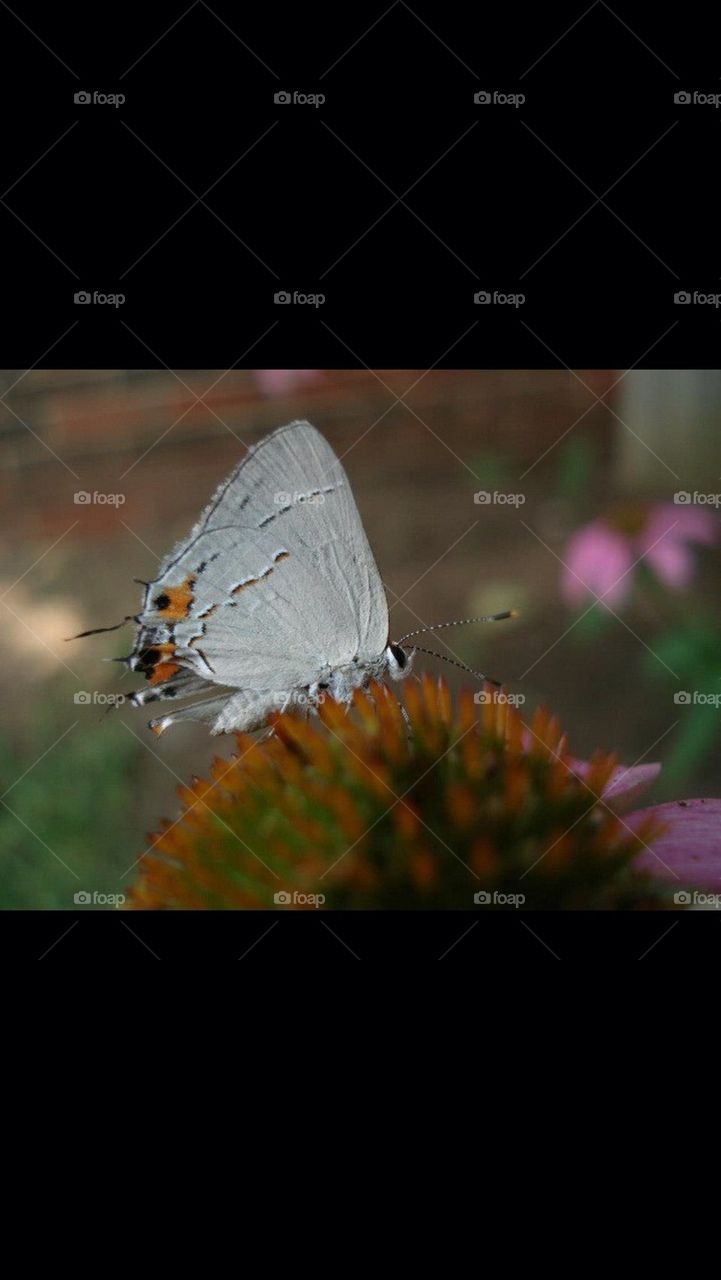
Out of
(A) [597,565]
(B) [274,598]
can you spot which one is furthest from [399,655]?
(A) [597,565]

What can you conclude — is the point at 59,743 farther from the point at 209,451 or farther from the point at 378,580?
the point at 378,580

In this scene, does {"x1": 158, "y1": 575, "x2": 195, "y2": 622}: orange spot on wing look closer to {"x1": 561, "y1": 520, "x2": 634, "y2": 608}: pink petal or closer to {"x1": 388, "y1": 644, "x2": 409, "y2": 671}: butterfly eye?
{"x1": 388, "y1": 644, "x2": 409, "y2": 671}: butterfly eye

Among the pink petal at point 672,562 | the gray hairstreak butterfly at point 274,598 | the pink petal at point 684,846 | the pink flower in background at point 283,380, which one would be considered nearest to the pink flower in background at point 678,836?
the pink petal at point 684,846

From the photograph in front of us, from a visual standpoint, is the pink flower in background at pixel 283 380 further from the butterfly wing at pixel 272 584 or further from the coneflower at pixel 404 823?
the coneflower at pixel 404 823

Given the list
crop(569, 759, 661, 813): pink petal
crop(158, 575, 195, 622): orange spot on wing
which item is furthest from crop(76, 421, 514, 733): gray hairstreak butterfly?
crop(569, 759, 661, 813): pink petal

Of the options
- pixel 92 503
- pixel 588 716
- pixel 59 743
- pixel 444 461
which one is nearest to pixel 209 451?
pixel 92 503
